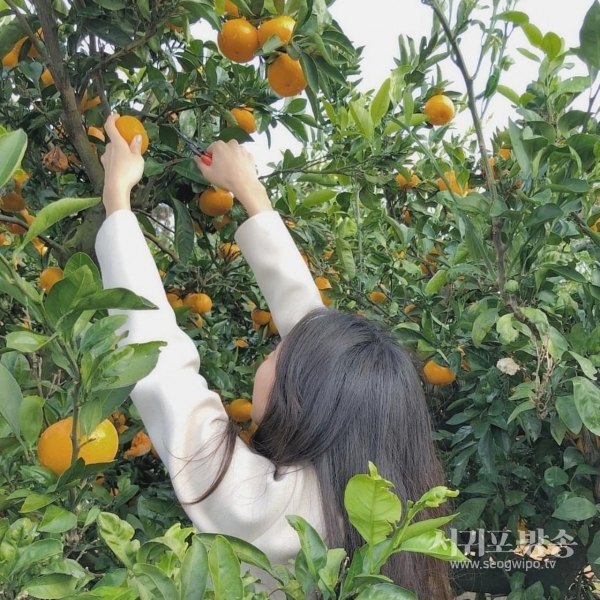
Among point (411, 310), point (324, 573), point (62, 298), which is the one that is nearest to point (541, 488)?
point (411, 310)

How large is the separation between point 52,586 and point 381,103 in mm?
1183

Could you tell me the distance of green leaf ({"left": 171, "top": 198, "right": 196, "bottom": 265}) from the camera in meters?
1.50

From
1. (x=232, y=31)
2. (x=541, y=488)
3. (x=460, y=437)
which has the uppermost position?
(x=232, y=31)

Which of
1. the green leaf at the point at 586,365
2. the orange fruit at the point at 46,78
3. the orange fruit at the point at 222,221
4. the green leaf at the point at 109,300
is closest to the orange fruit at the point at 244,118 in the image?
the orange fruit at the point at 222,221

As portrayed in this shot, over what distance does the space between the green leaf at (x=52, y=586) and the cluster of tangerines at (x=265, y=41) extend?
0.96 m

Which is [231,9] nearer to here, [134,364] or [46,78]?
[46,78]

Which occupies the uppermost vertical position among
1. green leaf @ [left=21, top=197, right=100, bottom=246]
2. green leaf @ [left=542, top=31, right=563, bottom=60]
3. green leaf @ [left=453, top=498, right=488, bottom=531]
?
green leaf @ [left=542, top=31, right=563, bottom=60]

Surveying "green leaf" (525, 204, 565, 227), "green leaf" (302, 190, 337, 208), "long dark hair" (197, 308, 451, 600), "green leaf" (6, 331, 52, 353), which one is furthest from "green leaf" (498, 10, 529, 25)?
"green leaf" (6, 331, 52, 353)

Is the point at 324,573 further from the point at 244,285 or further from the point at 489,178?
the point at 244,285

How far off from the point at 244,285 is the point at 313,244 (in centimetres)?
26

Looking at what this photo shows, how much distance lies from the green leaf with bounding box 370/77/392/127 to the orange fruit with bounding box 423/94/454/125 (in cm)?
26

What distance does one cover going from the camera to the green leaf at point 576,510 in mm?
1261

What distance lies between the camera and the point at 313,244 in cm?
177

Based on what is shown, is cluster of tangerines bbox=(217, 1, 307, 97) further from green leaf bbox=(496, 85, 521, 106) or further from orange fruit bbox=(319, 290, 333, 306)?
orange fruit bbox=(319, 290, 333, 306)
